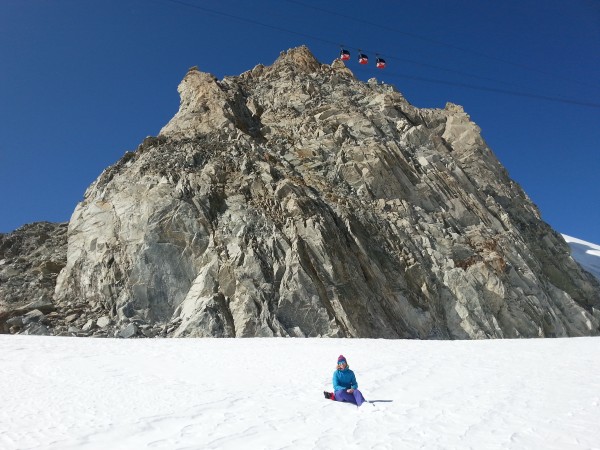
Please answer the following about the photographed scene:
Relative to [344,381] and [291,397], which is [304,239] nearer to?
[291,397]

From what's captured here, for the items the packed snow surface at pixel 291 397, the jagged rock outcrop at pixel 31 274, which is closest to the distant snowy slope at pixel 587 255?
the packed snow surface at pixel 291 397

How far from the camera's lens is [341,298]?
23875 mm

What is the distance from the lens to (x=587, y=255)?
81.2 m

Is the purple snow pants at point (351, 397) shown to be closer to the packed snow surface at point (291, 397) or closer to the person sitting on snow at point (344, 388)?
the person sitting on snow at point (344, 388)

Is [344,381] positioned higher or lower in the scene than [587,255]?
lower

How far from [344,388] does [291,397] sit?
1.07 metres

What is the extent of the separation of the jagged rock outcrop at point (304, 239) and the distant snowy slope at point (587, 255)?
3564cm

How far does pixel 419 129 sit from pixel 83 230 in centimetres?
3099

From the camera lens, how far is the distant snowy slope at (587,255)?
236 feet

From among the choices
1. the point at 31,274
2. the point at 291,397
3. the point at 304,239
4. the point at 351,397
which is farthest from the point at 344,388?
the point at 31,274

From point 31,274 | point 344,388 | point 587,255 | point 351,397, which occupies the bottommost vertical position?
point 351,397

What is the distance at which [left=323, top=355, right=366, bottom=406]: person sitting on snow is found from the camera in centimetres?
791

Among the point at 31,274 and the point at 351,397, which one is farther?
the point at 31,274

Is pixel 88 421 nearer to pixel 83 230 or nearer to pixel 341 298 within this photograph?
pixel 341 298
